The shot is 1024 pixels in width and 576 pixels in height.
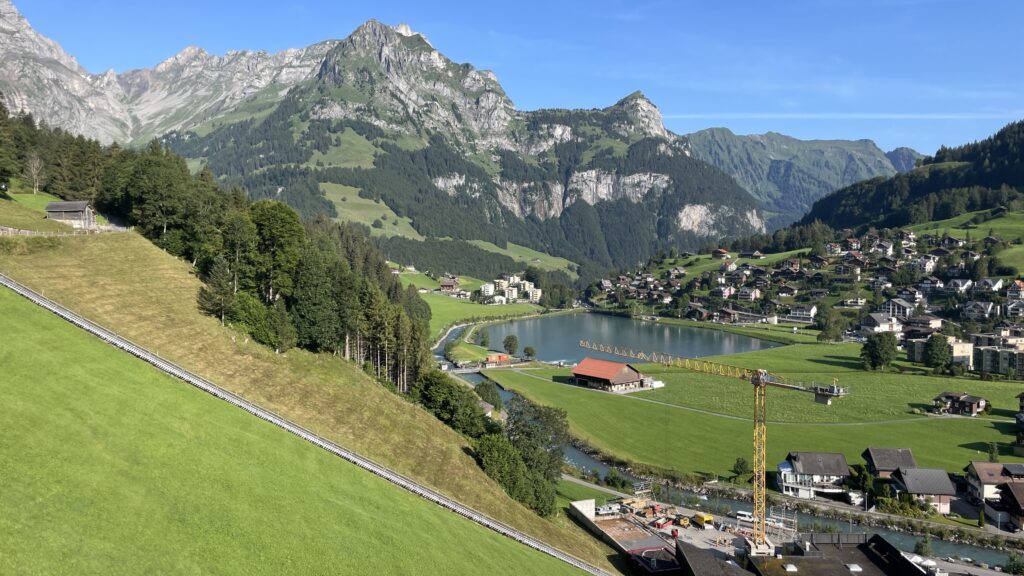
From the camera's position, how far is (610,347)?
448ft

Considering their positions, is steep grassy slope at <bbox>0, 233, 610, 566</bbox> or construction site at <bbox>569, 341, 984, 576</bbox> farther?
construction site at <bbox>569, 341, 984, 576</bbox>

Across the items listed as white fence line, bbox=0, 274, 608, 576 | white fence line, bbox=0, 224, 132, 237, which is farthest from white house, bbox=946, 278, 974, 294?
white fence line, bbox=0, 224, 132, 237

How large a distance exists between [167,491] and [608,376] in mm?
77054

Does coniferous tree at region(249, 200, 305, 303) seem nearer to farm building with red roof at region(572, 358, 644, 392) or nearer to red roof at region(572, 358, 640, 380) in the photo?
farm building with red roof at region(572, 358, 644, 392)

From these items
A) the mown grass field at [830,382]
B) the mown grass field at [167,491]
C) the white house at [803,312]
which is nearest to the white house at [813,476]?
the mown grass field at [830,382]

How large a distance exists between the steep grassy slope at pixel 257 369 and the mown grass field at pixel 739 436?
2604 cm

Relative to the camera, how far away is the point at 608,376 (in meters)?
95.1

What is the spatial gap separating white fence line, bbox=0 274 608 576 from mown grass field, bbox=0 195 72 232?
18.3 m

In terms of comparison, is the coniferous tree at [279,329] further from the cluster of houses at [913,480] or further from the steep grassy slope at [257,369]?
the cluster of houses at [913,480]

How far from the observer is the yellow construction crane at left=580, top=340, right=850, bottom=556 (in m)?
44.2

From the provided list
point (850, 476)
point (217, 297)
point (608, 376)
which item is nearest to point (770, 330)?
point (608, 376)

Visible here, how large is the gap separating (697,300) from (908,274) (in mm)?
54340

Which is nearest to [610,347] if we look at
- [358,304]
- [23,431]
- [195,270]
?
[358,304]

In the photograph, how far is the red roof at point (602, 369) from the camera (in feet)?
314
